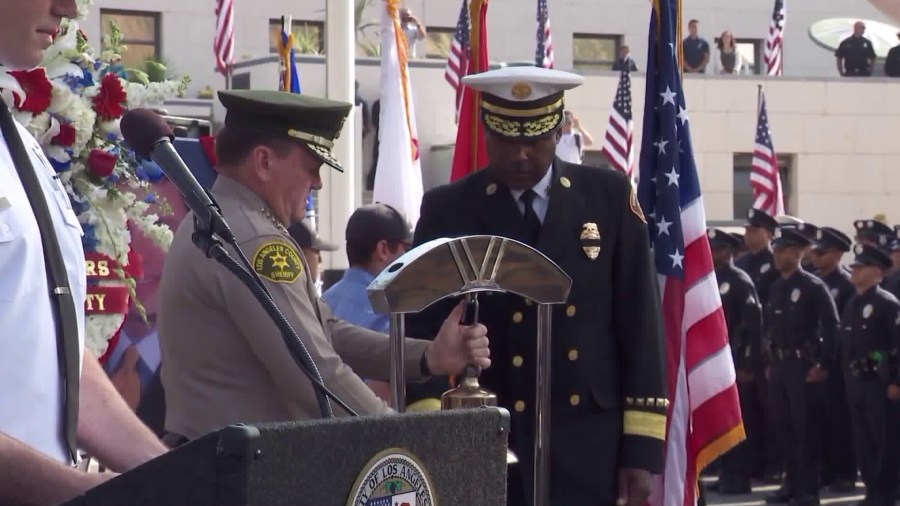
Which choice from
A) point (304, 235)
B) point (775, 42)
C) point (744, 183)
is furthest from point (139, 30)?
point (304, 235)

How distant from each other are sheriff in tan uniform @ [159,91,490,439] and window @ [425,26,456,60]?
87.7 ft

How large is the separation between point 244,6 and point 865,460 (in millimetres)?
22139

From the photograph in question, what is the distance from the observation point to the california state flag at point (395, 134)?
1192cm

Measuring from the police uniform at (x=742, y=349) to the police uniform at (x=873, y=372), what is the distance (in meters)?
1.08

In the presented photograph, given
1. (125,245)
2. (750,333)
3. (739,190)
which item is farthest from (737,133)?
(125,245)

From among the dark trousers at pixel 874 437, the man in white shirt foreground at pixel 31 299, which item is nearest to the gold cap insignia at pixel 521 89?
the man in white shirt foreground at pixel 31 299

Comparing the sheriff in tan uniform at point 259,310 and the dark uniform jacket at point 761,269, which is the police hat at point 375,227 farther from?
the dark uniform jacket at point 761,269

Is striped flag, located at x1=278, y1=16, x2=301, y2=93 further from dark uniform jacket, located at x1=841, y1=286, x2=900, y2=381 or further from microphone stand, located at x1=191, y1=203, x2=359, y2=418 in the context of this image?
microphone stand, located at x1=191, y1=203, x2=359, y2=418

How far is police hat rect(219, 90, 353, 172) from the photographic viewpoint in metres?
3.43

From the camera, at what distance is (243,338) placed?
10.5ft

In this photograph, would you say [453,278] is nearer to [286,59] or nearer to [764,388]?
[286,59]

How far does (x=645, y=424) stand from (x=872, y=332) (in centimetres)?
822

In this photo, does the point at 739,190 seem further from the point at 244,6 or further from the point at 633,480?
the point at 633,480

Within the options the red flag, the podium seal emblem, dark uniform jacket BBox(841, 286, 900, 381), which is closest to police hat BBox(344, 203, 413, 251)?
the red flag
